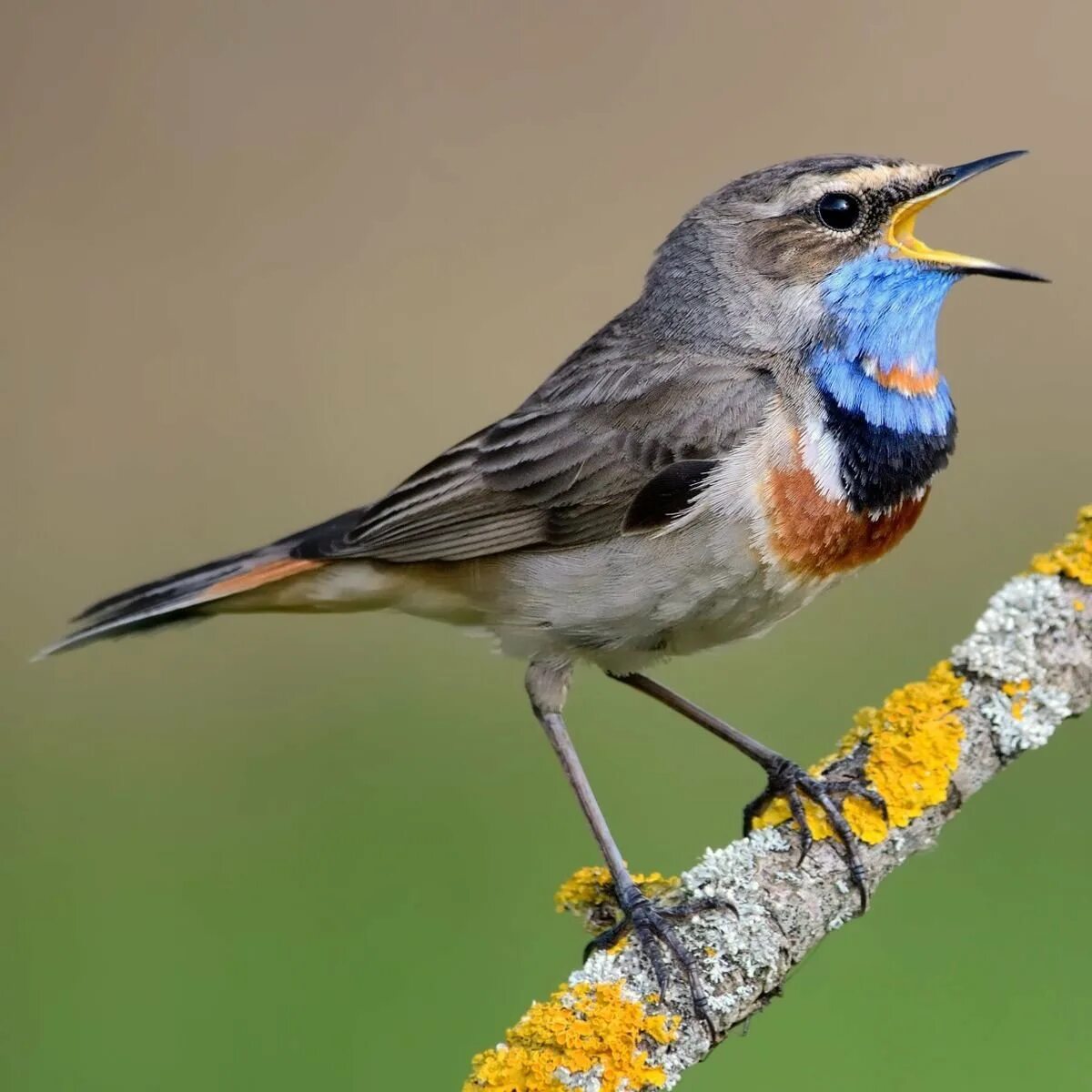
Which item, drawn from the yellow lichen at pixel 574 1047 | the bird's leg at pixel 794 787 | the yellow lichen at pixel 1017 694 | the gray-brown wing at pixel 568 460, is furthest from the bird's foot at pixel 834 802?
the gray-brown wing at pixel 568 460

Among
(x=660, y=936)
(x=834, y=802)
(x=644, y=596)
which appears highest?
(x=644, y=596)

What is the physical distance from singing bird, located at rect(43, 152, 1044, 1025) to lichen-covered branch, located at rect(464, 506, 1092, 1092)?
26 cm

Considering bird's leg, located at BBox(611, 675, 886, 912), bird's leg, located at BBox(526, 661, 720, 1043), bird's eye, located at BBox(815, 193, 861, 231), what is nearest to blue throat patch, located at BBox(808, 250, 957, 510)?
bird's eye, located at BBox(815, 193, 861, 231)

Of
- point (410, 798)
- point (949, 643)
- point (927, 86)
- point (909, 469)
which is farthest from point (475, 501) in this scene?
point (927, 86)

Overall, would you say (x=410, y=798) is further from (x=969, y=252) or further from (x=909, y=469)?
(x=969, y=252)

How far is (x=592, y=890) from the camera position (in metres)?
4.71

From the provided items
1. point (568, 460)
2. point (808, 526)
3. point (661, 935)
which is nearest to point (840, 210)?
point (808, 526)

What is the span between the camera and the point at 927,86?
35.1ft

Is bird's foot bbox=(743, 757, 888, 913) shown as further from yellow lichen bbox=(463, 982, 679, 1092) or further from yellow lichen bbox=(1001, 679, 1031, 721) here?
yellow lichen bbox=(463, 982, 679, 1092)

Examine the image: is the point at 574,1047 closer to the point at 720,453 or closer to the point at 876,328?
the point at 720,453

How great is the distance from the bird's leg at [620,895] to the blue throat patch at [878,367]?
1.07m

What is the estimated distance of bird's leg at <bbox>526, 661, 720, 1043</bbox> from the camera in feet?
12.7

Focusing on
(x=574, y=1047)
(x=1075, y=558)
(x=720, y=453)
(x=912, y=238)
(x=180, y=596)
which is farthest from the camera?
(x=180, y=596)

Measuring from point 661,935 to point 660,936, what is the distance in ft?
0.05
